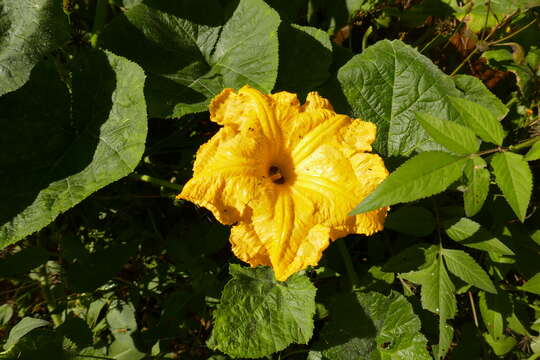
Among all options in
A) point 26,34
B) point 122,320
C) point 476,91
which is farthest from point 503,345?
point 26,34

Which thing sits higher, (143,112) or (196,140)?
(143,112)

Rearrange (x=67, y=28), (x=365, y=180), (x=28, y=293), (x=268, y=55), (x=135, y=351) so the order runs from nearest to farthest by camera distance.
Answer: (x=365, y=180), (x=67, y=28), (x=268, y=55), (x=135, y=351), (x=28, y=293)

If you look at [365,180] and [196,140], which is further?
[196,140]

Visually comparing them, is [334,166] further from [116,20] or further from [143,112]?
[116,20]

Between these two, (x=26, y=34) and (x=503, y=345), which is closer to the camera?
(x=26, y=34)

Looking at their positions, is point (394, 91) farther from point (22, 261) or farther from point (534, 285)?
point (22, 261)

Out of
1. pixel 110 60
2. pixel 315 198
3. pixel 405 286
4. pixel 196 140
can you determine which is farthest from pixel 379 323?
pixel 110 60

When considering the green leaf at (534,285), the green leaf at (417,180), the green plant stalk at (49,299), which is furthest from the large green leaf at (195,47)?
the green leaf at (534,285)
